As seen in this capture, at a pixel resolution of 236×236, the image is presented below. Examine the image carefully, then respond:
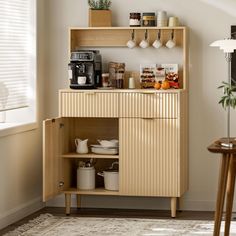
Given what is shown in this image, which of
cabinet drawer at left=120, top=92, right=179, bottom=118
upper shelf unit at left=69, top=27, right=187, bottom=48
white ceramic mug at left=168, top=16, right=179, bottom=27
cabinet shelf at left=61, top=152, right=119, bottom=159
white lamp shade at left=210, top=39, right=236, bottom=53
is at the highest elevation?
white ceramic mug at left=168, top=16, right=179, bottom=27

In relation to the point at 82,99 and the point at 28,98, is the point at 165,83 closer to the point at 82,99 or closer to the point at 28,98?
the point at 82,99

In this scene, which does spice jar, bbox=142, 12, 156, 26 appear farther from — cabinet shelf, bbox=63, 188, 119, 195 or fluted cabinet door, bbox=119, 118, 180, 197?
cabinet shelf, bbox=63, 188, 119, 195

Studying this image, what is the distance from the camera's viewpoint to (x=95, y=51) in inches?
253

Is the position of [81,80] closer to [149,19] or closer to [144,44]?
[144,44]

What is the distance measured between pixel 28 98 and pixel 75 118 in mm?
452

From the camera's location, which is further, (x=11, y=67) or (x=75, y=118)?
(x=75, y=118)

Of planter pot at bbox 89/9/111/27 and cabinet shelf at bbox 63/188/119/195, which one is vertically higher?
planter pot at bbox 89/9/111/27

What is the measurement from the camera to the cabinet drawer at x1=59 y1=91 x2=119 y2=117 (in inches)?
245

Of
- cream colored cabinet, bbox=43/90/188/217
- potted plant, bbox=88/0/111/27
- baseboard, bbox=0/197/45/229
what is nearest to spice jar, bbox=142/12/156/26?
potted plant, bbox=88/0/111/27

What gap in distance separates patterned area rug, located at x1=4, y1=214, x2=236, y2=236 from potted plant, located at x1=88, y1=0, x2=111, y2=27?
65.3 inches

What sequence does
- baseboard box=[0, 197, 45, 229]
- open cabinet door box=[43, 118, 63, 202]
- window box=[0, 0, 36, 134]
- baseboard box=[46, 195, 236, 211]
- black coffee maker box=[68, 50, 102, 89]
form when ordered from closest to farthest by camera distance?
baseboard box=[0, 197, 45, 229] < open cabinet door box=[43, 118, 63, 202] < window box=[0, 0, 36, 134] < black coffee maker box=[68, 50, 102, 89] < baseboard box=[46, 195, 236, 211]

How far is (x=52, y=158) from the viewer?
6141 mm

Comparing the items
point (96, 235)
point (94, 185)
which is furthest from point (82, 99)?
point (96, 235)

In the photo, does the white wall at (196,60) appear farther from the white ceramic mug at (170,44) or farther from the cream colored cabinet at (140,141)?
the cream colored cabinet at (140,141)
